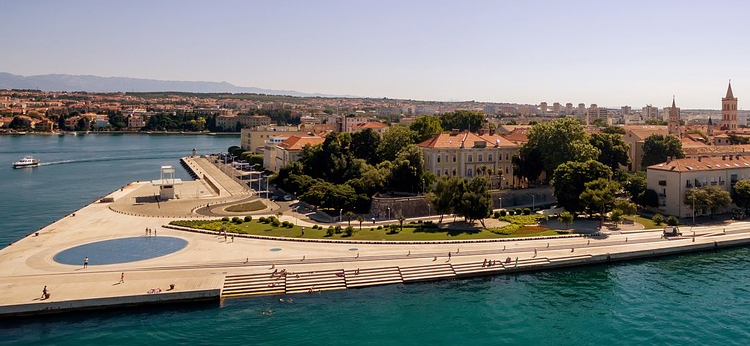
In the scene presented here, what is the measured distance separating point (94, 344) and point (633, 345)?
27.2 m

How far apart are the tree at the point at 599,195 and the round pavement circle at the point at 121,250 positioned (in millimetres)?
35137

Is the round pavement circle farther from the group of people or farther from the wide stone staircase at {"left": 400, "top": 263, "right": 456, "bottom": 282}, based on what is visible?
the group of people

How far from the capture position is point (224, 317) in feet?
106

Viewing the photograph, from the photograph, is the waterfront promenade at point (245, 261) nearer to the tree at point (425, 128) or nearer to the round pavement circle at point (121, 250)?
the round pavement circle at point (121, 250)

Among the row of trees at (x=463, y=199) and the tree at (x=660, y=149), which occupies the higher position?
the tree at (x=660, y=149)

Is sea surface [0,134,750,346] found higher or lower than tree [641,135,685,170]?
lower

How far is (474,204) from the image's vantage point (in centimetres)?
5100

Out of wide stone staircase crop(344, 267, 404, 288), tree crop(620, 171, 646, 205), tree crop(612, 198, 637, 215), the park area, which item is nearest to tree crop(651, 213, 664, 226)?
tree crop(612, 198, 637, 215)

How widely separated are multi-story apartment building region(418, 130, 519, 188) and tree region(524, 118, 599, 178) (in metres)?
3.46

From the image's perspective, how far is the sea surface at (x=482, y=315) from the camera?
99.2 ft

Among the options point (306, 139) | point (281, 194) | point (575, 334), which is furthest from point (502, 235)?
point (306, 139)

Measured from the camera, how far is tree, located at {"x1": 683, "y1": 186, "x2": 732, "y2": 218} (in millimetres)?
55312

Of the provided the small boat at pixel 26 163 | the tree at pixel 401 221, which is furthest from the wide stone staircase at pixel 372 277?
the small boat at pixel 26 163

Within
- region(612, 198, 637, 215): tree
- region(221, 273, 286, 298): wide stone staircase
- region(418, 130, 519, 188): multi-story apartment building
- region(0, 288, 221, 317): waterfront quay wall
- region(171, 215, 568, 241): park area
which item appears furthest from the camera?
region(418, 130, 519, 188): multi-story apartment building
